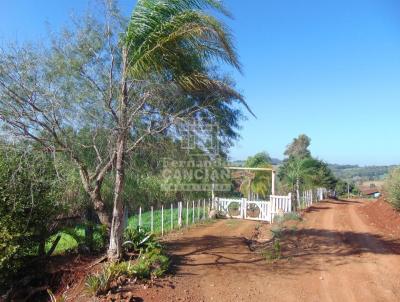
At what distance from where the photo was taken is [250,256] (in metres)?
8.52

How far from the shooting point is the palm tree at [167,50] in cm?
614

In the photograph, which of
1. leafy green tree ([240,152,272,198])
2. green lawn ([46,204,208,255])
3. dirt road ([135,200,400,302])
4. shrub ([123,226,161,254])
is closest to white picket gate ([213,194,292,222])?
green lawn ([46,204,208,255])

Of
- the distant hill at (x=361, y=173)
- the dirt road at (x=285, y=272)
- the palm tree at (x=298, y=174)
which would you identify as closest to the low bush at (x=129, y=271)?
the dirt road at (x=285, y=272)

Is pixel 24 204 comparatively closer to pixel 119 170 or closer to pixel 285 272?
pixel 119 170

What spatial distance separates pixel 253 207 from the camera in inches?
764

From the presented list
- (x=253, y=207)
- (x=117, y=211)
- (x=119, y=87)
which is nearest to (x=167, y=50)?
(x=119, y=87)

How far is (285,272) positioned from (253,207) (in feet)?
40.3

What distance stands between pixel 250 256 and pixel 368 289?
2764mm

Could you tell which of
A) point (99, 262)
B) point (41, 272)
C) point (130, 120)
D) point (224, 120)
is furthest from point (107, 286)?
point (224, 120)

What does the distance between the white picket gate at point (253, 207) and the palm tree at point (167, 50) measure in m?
11.1

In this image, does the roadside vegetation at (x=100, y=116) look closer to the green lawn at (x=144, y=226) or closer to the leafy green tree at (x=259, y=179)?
the green lawn at (x=144, y=226)

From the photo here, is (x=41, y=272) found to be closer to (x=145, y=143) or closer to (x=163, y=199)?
(x=145, y=143)

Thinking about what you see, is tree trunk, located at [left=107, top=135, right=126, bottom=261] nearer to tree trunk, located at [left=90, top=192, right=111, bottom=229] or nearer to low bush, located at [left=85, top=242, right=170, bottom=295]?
low bush, located at [left=85, top=242, right=170, bottom=295]

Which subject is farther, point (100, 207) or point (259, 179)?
point (259, 179)
